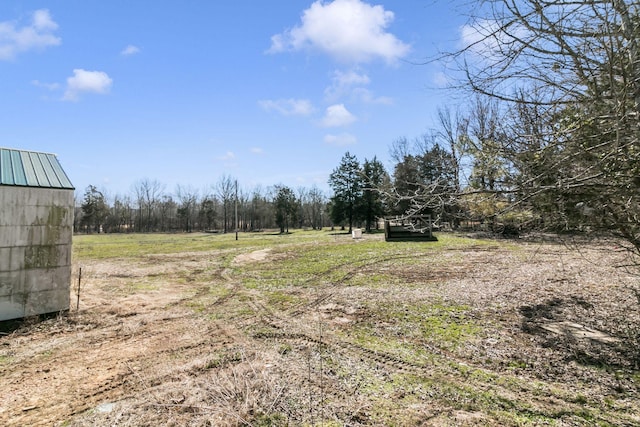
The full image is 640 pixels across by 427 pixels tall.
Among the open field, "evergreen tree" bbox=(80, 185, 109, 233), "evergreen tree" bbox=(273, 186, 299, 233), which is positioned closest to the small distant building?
the open field

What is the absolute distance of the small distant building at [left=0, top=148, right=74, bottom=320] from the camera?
6.50 m

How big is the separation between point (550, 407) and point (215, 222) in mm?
56847

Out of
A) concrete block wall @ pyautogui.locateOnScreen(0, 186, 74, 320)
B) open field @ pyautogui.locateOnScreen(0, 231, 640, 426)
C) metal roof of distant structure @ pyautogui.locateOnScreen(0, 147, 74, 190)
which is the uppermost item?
metal roof of distant structure @ pyautogui.locateOnScreen(0, 147, 74, 190)

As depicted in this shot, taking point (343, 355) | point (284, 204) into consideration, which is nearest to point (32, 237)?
point (343, 355)

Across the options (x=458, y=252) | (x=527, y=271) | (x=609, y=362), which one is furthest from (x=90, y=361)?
(x=458, y=252)

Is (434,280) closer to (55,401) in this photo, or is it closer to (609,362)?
(609,362)

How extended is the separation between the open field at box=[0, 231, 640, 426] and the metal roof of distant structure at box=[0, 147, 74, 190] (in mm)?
2922

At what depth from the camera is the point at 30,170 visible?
23.5 ft

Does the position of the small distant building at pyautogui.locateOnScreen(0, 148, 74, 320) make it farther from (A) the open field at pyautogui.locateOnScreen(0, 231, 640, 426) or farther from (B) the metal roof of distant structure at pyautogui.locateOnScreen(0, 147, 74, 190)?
(A) the open field at pyautogui.locateOnScreen(0, 231, 640, 426)

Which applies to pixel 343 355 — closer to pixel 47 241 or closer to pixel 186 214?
pixel 47 241

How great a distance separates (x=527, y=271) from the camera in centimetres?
989

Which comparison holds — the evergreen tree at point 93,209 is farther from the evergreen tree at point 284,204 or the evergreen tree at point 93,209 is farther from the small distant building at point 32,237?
the small distant building at point 32,237

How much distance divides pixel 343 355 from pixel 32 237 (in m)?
6.79

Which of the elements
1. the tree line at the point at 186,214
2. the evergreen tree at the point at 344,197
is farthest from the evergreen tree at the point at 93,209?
the evergreen tree at the point at 344,197
